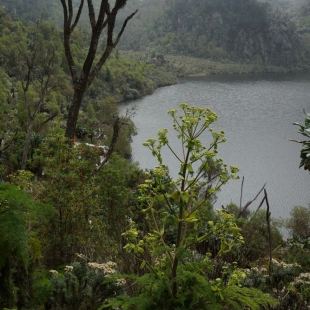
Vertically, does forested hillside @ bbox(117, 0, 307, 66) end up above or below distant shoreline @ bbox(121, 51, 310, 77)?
above

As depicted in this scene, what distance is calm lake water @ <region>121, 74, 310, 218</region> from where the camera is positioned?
94.8 feet

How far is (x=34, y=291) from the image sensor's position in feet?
13.3

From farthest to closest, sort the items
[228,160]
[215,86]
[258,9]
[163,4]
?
[163,4] < [258,9] < [215,86] < [228,160]

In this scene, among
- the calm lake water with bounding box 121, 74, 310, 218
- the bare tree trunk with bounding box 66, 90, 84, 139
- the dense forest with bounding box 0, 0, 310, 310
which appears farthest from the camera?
the calm lake water with bounding box 121, 74, 310, 218

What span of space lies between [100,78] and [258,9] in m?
105

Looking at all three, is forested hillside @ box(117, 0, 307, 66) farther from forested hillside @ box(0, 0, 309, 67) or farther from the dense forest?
the dense forest

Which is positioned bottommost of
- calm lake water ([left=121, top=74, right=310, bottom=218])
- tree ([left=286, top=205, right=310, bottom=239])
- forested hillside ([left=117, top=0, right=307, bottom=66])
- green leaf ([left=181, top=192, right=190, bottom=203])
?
tree ([left=286, top=205, right=310, bottom=239])

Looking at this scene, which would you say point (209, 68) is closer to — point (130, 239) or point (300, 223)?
point (300, 223)

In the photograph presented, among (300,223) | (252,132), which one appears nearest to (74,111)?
(300,223)

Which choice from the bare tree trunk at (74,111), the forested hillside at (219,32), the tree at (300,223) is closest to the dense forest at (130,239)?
the bare tree trunk at (74,111)

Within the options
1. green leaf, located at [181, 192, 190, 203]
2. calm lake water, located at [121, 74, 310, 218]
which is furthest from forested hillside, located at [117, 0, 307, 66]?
green leaf, located at [181, 192, 190, 203]

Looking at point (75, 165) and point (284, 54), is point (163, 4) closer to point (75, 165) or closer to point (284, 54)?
point (284, 54)

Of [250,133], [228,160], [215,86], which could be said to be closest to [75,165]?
[228,160]

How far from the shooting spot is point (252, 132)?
41875mm
